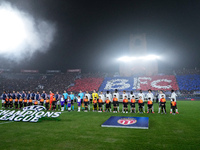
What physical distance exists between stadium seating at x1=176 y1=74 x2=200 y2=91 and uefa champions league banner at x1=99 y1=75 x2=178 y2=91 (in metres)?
1.32

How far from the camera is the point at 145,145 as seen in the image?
17.7ft

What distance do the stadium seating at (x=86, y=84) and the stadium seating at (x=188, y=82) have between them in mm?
22043

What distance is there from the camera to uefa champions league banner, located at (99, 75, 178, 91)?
38.5 metres

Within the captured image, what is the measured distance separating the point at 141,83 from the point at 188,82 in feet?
38.2

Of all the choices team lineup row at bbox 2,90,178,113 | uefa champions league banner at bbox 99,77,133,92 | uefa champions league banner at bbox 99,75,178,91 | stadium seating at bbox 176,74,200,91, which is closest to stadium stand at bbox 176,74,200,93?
stadium seating at bbox 176,74,200,91

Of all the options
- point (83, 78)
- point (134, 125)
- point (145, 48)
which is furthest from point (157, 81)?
point (134, 125)

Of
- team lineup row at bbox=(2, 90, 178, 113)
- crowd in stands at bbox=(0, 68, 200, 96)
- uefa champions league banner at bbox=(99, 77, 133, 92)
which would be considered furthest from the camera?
uefa champions league banner at bbox=(99, 77, 133, 92)

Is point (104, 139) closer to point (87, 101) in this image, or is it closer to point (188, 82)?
point (87, 101)

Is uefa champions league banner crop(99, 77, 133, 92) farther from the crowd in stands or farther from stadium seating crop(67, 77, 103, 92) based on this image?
stadium seating crop(67, 77, 103, 92)

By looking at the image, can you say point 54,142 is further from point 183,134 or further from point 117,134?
point 183,134

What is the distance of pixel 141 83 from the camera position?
1626 inches

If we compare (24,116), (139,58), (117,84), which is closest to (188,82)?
(139,58)

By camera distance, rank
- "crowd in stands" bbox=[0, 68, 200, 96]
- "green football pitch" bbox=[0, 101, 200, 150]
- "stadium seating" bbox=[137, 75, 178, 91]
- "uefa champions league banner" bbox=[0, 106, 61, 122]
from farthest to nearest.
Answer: "crowd in stands" bbox=[0, 68, 200, 96]
"stadium seating" bbox=[137, 75, 178, 91]
"uefa champions league banner" bbox=[0, 106, 61, 122]
"green football pitch" bbox=[0, 101, 200, 150]

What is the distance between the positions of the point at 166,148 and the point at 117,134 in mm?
2259
